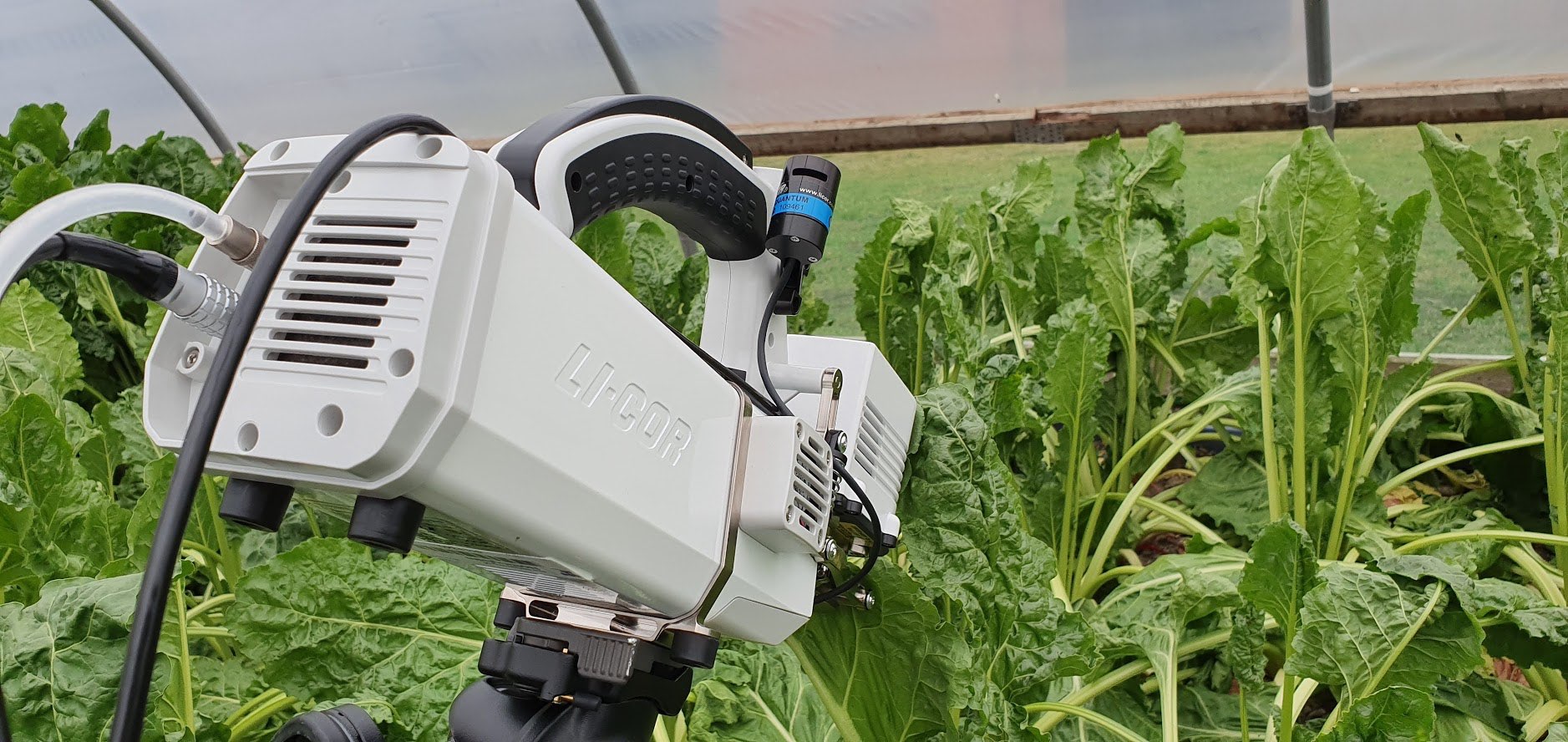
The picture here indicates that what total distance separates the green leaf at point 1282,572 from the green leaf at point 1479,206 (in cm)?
67

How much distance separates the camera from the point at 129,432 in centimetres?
162

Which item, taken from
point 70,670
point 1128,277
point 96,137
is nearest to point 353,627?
point 70,670

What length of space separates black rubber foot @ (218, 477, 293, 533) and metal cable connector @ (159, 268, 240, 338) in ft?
0.22

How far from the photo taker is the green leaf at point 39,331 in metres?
1.65

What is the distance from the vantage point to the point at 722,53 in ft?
8.85

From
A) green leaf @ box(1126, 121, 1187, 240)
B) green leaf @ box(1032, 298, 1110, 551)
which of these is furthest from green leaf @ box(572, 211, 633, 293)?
green leaf @ box(1126, 121, 1187, 240)

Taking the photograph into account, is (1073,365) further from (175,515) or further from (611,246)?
(175,515)

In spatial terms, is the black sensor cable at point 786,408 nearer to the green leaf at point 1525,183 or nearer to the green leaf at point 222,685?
the green leaf at point 222,685

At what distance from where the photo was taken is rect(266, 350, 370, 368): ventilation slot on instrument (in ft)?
1.53

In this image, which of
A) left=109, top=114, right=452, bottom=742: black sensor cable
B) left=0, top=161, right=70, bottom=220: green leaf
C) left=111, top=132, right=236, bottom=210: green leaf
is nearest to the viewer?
left=109, top=114, right=452, bottom=742: black sensor cable

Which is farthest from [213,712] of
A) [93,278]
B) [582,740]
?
[93,278]

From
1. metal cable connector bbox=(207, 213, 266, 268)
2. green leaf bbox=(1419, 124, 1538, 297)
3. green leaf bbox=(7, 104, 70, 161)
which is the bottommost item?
metal cable connector bbox=(207, 213, 266, 268)

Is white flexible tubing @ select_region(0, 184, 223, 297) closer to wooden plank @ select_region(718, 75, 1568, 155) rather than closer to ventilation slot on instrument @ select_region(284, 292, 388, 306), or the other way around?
ventilation slot on instrument @ select_region(284, 292, 388, 306)

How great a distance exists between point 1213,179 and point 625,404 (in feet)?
7.23
